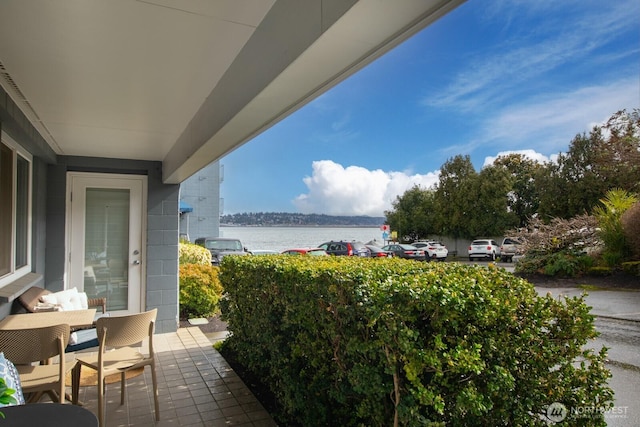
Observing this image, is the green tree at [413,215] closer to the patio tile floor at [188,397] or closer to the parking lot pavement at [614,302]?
the parking lot pavement at [614,302]

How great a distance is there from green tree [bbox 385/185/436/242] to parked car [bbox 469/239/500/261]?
18.4 feet

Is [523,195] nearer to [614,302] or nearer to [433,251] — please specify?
[433,251]

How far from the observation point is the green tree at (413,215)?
27.2 m

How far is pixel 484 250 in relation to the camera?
67.8ft

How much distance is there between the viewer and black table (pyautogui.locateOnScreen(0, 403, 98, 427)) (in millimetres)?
1333

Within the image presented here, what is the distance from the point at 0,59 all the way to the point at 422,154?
52.5 metres

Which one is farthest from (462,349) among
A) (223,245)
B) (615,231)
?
(223,245)

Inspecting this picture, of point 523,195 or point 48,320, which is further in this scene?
point 523,195

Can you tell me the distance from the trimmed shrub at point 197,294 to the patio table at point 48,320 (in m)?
2.84

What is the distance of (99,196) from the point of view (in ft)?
17.6

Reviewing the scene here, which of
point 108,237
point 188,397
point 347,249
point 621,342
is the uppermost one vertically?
point 108,237

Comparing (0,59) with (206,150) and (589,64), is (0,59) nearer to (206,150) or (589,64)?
(206,150)

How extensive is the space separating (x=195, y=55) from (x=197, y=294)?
14.9 ft

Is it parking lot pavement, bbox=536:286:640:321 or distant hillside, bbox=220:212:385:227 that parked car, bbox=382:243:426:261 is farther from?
distant hillside, bbox=220:212:385:227
